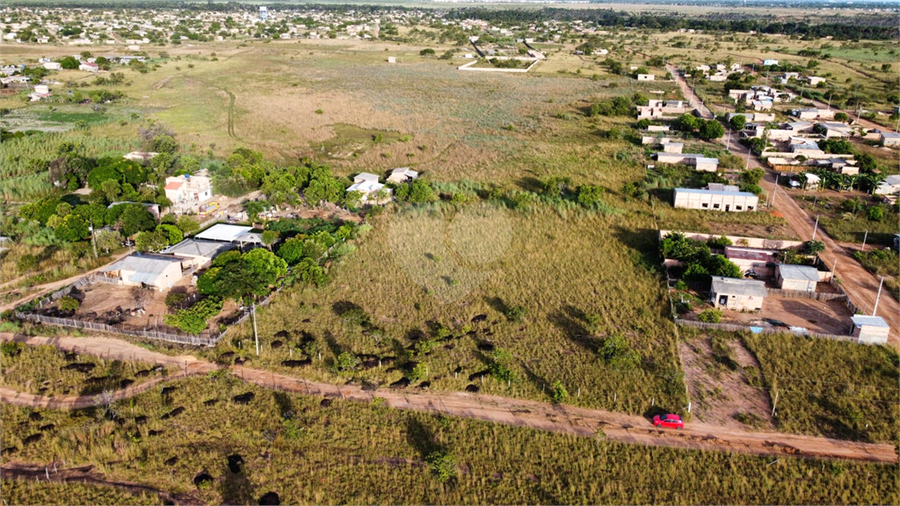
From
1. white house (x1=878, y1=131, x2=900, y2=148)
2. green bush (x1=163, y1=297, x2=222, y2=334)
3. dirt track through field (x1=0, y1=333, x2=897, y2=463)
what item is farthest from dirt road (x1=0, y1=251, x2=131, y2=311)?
white house (x1=878, y1=131, x2=900, y2=148)

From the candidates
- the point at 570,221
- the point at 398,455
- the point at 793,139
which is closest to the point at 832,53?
the point at 793,139

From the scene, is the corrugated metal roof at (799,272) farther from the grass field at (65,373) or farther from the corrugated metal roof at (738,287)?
the grass field at (65,373)

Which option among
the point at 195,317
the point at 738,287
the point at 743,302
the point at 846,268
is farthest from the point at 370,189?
the point at 846,268

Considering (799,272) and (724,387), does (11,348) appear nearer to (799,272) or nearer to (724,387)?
(724,387)

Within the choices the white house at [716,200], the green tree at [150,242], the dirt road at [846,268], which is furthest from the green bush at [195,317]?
the white house at [716,200]

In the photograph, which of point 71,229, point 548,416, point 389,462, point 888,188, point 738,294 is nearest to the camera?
point 389,462

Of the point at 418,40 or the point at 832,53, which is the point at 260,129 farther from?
the point at 832,53
